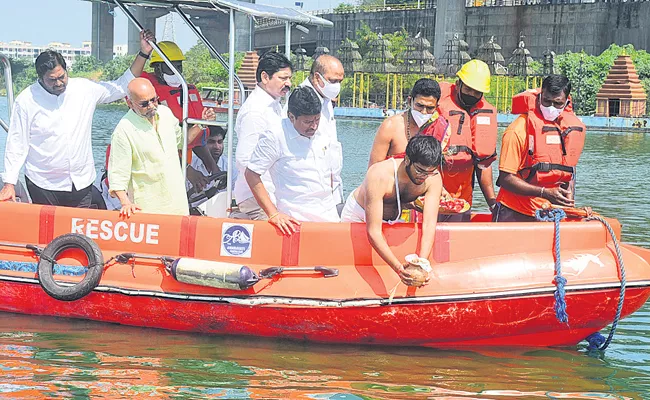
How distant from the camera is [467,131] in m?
6.84

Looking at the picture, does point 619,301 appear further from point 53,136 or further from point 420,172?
point 53,136

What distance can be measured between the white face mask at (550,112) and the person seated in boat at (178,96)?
8.16 feet

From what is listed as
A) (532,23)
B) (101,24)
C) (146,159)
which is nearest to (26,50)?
(532,23)

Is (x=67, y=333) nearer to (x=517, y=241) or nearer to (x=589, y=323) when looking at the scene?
(x=517, y=241)

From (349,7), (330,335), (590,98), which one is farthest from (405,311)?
(349,7)

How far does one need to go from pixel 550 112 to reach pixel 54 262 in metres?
3.69

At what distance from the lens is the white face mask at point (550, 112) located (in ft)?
21.7

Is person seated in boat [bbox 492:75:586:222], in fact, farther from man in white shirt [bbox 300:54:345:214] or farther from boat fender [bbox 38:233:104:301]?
boat fender [bbox 38:233:104:301]

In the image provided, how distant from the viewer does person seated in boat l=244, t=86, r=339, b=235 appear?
630cm

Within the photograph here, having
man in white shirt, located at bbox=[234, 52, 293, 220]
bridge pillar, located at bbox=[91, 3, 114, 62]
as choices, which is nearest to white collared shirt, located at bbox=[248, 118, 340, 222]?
man in white shirt, located at bbox=[234, 52, 293, 220]

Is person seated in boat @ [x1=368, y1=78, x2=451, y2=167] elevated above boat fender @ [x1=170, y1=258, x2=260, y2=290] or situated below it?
above

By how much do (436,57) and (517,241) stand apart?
54.9m

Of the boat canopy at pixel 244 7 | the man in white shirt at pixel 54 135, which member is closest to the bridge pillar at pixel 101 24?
the boat canopy at pixel 244 7

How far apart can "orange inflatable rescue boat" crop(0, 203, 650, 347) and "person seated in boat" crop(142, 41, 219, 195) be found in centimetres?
111
